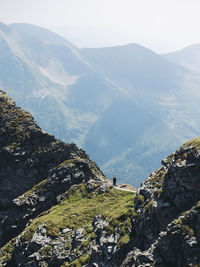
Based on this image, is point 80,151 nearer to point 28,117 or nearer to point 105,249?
point 28,117

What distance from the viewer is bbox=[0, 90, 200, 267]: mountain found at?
3816 cm

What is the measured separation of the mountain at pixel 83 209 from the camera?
1502 inches

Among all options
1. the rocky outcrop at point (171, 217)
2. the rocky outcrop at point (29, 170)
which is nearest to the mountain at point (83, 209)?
the rocky outcrop at point (171, 217)

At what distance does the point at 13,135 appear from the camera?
328ft

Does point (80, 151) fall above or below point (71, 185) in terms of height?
above

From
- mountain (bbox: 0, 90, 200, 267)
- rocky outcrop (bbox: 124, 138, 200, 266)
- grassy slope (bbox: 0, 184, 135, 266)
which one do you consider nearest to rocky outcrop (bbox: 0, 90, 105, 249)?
mountain (bbox: 0, 90, 200, 267)

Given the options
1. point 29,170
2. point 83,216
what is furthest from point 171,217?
point 29,170

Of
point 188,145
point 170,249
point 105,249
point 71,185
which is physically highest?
point 71,185

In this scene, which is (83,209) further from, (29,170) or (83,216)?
(29,170)

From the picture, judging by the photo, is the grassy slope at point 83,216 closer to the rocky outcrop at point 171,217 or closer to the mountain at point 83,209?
the mountain at point 83,209

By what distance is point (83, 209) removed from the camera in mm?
68188

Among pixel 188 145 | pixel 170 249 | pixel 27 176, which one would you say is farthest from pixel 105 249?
pixel 27 176

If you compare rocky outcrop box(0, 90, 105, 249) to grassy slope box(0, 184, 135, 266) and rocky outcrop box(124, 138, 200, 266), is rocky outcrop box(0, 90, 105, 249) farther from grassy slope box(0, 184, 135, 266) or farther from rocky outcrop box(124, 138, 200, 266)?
rocky outcrop box(124, 138, 200, 266)

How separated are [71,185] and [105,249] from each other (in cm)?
3847
